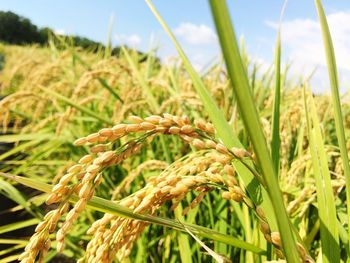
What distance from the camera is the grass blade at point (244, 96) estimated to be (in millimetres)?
381

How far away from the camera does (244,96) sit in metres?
0.42

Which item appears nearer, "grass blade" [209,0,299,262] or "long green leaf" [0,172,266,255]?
"grass blade" [209,0,299,262]

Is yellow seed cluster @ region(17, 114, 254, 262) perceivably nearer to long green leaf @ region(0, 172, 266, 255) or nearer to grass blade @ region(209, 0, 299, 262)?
long green leaf @ region(0, 172, 266, 255)

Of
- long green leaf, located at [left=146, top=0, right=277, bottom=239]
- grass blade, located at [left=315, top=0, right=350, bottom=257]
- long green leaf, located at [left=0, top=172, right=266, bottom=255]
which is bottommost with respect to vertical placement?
long green leaf, located at [left=0, top=172, right=266, bottom=255]

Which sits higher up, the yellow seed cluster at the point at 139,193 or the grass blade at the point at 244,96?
the grass blade at the point at 244,96

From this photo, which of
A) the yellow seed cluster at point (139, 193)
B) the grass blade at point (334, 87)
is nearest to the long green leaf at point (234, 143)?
the yellow seed cluster at point (139, 193)

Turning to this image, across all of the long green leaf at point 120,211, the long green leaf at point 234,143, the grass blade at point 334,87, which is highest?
the grass blade at point 334,87

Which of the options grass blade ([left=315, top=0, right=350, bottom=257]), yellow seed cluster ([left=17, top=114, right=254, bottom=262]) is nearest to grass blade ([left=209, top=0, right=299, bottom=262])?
yellow seed cluster ([left=17, top=114, right=254, bottom=262])

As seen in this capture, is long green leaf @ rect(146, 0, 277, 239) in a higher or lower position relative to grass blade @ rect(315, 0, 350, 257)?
lower

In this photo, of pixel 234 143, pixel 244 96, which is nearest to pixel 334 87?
pixel 234 143

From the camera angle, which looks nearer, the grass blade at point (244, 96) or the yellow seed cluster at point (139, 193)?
the grass blade at point (244, 96)

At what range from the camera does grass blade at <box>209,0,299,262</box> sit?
1.25ft

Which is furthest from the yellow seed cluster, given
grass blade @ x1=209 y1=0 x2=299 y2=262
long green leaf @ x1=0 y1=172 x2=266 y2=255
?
grass blade @ x1=209 y1=0 x2=299 y2=262

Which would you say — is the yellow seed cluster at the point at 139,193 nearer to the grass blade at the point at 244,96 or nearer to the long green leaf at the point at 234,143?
the long green leaf at the point at 234,143
